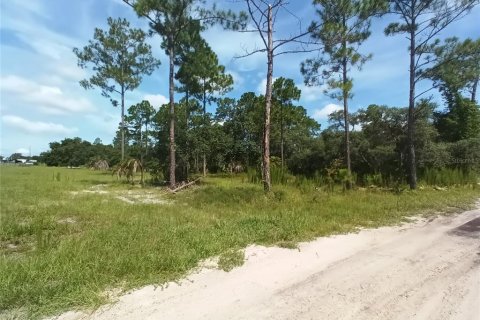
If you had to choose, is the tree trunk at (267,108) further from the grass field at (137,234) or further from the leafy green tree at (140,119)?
the leafy green tree at (140,119)

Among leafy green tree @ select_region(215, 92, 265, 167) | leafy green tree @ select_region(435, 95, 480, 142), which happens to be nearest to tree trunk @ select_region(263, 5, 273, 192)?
leafy green tree @ select_region(215, 92, 265, 167)

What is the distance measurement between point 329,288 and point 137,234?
3.19 meters

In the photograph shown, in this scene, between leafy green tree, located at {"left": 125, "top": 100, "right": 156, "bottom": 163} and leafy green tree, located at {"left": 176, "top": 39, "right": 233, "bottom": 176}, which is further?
leafy green tree, located at {"left": 125, "top": 100, "right": 156, "bottom": 163}

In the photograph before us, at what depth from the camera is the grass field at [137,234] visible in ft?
11.4

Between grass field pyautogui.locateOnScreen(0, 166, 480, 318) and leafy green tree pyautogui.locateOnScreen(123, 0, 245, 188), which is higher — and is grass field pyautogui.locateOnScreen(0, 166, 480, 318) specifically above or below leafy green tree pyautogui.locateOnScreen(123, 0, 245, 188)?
below

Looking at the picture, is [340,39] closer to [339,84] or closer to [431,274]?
[339,84]

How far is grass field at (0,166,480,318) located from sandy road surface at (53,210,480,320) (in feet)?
1.04

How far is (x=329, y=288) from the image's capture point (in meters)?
3.60

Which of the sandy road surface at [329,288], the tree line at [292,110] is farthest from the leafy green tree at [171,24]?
the sandy road surface at [329,288]

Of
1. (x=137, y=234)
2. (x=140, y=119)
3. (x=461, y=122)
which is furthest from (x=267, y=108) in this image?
(x=140, y=119)

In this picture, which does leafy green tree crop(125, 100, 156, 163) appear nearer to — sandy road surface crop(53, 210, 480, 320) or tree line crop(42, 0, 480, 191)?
tree line crop(42, 0, 480, 191)

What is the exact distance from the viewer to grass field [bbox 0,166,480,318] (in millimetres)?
3478

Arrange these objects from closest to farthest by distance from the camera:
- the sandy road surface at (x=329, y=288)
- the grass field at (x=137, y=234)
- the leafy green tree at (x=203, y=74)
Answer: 1. the sandy road surface at (x=329, y=288)
2. the grass field at (x=137, y=234)
3. the leafy green tree at (x=203, y=74)

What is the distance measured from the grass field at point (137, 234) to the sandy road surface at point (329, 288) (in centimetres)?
32
